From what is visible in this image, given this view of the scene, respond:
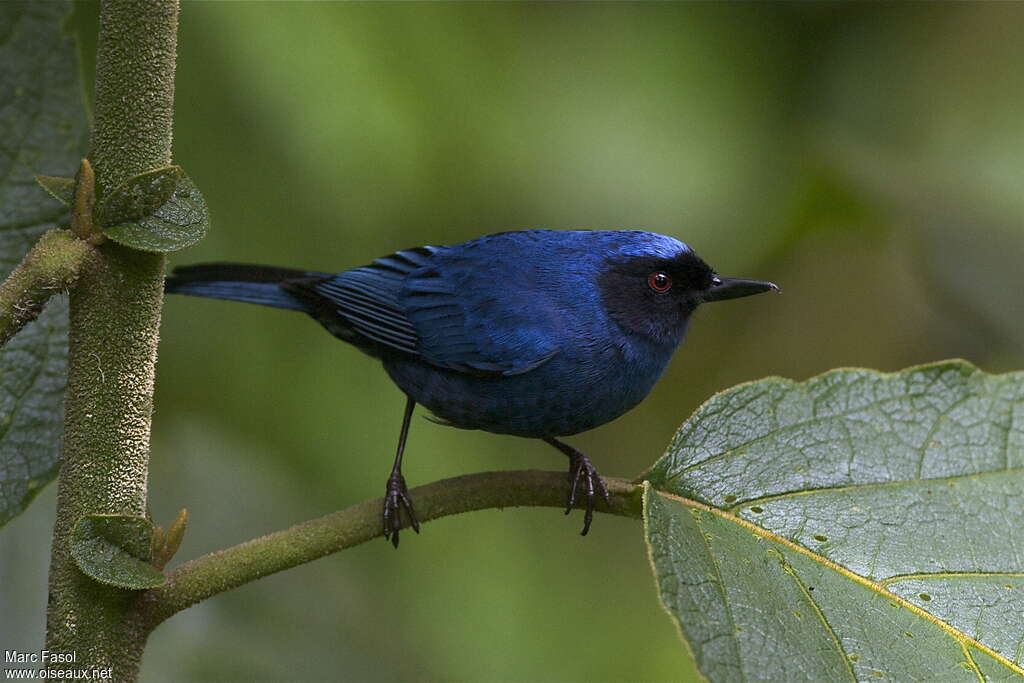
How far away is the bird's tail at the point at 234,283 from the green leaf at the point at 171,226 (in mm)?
1694

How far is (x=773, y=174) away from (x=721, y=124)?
27cm

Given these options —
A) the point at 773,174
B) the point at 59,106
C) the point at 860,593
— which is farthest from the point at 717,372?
the point at 59,106

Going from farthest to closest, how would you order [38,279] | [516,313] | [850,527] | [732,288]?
[516,313], [732,288], [850,527], [38,279]

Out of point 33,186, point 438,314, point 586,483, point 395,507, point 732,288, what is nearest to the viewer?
point 33,186

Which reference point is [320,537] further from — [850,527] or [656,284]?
[656,284]

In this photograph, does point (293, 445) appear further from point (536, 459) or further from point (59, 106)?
point (59, 106)

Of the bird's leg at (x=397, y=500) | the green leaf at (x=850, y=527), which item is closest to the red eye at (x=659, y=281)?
the bird's leg at (x=397, y=500)

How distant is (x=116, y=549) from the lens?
1.73 metres

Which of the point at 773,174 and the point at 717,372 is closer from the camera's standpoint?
the point at 773,174

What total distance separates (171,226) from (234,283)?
184 centimetres

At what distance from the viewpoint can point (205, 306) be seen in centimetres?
377

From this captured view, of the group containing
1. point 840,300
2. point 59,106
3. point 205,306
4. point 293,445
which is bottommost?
point 293,445

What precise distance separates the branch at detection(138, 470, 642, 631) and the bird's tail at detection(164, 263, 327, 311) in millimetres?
1760

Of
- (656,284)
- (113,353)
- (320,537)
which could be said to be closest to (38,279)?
(113,353)
